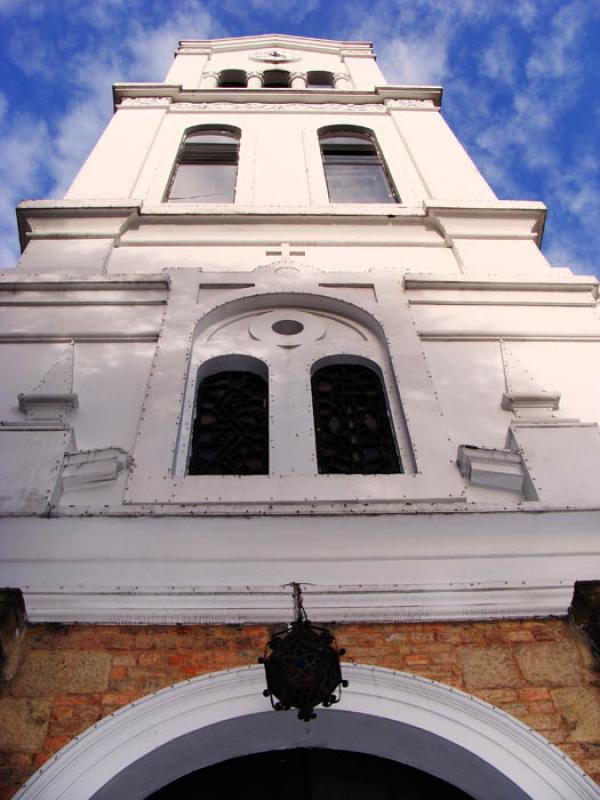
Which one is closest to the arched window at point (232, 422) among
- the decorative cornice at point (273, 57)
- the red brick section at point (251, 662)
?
the red brick section at point (251, 662)

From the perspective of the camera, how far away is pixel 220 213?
1074cm

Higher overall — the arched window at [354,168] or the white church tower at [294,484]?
the arched window at [354,168]

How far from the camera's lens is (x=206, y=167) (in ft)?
44.6

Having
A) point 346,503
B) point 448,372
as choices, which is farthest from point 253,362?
point 346,503

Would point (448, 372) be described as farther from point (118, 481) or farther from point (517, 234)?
point (517, 234)

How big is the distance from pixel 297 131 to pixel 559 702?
11.8 metres

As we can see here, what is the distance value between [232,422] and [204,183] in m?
6.58

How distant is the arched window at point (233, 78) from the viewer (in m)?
19.8

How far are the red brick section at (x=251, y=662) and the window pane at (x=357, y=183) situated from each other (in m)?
8.32

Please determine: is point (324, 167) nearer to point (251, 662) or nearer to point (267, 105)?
point (267, 105)

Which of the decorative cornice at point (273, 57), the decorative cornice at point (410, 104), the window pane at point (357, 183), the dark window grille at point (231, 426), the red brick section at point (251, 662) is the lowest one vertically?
the red brick section at point (251, 662)

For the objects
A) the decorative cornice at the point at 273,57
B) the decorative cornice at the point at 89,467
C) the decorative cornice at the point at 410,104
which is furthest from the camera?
the decorative cornice at the point at 273,57

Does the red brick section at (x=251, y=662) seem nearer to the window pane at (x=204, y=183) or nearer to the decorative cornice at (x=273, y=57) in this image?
the window pane at (x=204, y=183)

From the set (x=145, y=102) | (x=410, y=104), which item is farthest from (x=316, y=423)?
(x=145, y=102)
